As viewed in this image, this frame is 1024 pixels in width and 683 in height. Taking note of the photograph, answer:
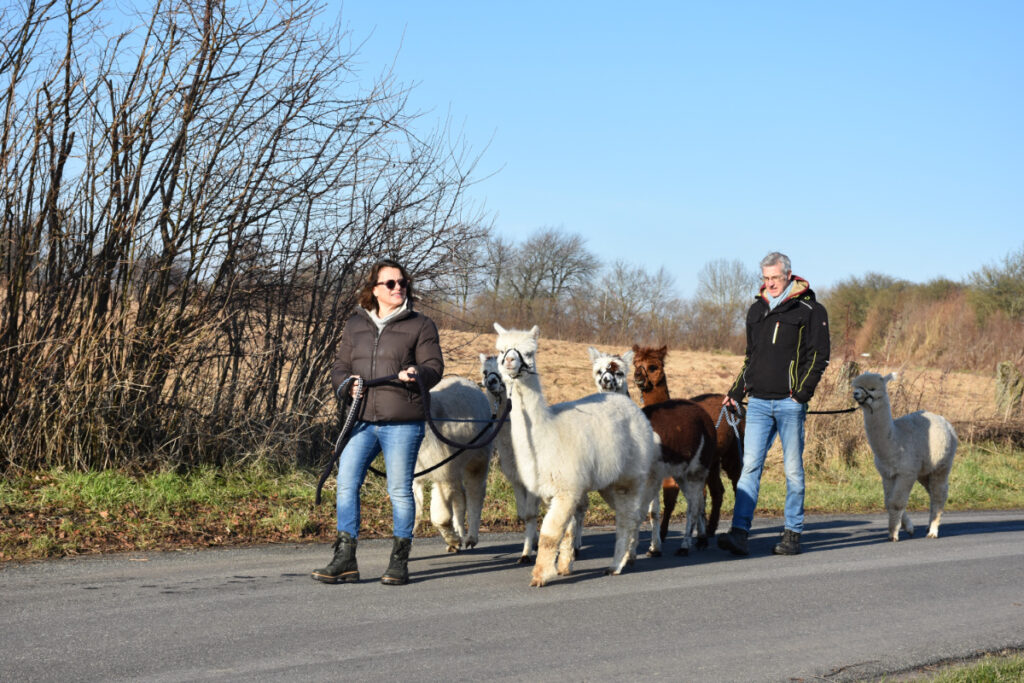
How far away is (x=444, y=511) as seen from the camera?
8.71 meters

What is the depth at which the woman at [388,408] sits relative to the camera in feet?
24.1

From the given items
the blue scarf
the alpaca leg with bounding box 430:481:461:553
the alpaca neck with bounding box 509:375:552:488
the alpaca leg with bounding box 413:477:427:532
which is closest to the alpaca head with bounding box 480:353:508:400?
the alpaca neck with bounding box 509:375:552:488

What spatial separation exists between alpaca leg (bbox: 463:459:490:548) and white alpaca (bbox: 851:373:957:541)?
4.35 m

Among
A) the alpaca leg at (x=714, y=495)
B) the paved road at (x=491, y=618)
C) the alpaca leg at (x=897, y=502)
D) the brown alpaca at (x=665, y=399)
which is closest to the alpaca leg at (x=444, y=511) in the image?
the paved road at (x=491, y=618)

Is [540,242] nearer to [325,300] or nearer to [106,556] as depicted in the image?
[325,300]

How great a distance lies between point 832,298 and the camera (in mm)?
56219

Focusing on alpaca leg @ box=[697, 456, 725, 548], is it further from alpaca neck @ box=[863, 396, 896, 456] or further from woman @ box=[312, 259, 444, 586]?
woman @ box=[312, 259, 444, 586]

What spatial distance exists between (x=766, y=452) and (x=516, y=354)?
294cm

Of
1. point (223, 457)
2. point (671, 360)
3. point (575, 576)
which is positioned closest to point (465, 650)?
point (575, 576)

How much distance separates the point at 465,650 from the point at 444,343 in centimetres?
771

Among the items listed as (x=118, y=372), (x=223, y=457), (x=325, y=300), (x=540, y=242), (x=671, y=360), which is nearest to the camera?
(x=118, y=372)

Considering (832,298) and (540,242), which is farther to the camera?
(832,298)

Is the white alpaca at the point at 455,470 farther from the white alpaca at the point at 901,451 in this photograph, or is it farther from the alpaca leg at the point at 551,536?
the white alpaca at the point at 901,451

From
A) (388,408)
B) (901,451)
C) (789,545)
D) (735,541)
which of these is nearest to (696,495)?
(735,541)
